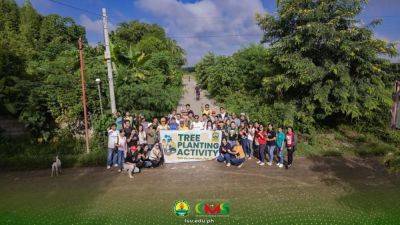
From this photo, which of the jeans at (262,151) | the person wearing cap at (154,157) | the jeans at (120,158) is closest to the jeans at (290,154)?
the jeans at (262,151)

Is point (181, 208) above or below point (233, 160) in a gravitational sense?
below

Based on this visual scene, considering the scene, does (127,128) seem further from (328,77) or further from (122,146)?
(328,77)

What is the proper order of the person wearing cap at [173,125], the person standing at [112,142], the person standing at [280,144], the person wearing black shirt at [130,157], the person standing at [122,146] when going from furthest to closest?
the person wearing cap at [173,125], the person standing at [280,144], the person standing at [112,142], the person standing at [122,146], the person wearing black shirt at [130,157]

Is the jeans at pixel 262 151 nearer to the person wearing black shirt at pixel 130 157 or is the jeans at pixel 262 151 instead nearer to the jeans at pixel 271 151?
the jeans at pixel 271 151

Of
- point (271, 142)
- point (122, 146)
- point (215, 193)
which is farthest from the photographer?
point (271, 142)

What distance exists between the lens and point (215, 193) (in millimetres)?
9109

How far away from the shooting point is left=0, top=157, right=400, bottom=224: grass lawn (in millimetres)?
7641

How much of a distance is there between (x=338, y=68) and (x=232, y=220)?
364 inches

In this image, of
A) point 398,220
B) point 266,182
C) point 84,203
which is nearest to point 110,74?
point 84,203

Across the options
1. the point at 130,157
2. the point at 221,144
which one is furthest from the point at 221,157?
the point at 130,157

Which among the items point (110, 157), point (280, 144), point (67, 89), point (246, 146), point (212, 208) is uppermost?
point (67, 89)

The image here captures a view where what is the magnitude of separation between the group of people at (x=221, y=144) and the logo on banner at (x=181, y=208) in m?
2.58

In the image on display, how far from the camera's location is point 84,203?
28.1ft

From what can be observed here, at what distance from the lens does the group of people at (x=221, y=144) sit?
11062mm
